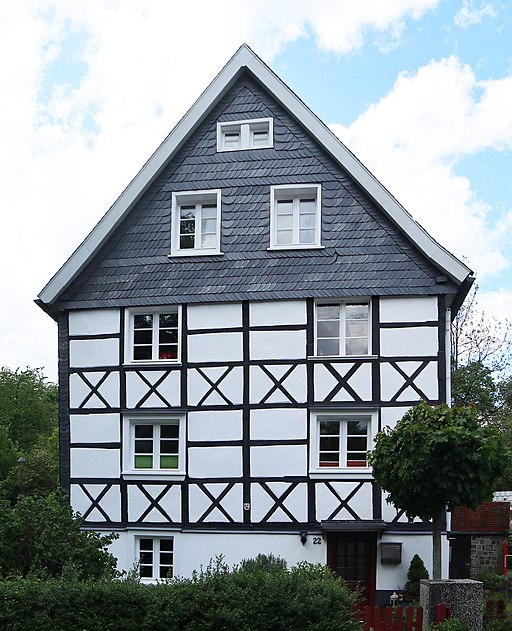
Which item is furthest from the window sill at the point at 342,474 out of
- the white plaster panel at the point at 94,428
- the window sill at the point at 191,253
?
the window sill at the point at 191,253

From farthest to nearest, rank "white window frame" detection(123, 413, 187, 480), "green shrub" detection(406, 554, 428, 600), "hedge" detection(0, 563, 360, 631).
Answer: "white window frame" detection(123, 413, 187, 480), "green shrub" detection(406, 554, 428, 600), "hedge" detection(0, 563, 360, 631)

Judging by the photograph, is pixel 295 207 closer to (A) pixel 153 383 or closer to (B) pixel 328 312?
(B) pixel 328 312

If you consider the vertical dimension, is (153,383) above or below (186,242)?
below

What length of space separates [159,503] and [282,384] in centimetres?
361

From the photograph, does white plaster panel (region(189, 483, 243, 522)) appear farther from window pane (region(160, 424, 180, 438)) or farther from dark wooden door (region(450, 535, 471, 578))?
dark wooden door (region(450, 535, 471, 578))

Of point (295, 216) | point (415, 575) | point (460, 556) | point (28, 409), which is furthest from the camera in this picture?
point (28, 409)

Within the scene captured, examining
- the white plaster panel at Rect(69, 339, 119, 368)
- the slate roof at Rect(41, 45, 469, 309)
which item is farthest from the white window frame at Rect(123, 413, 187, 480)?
the slate roof at Rect(41, 45, 469, 309)

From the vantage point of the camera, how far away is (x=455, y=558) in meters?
Result: 19.4

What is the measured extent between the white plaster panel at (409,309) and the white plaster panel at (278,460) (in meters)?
3.25

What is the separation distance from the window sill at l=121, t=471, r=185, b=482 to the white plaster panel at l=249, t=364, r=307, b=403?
7.23ft

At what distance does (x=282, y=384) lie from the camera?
687 inches

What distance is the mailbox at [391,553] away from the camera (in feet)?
54.0

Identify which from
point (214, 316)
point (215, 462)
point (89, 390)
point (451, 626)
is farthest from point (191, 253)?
point (451, 626)

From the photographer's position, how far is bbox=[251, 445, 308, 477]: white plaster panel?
17188 millimetres
